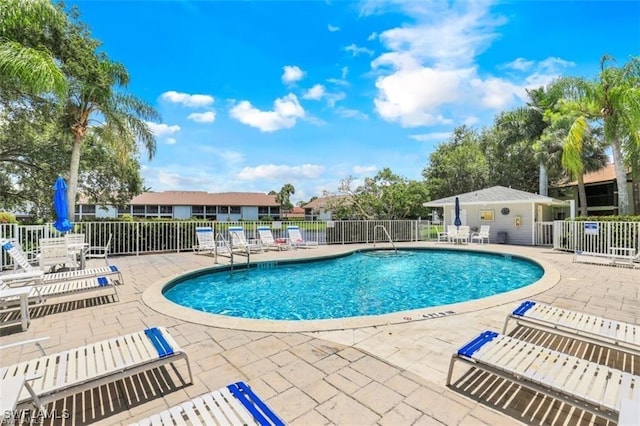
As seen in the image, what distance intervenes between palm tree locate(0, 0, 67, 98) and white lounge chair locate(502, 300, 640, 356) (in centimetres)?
1120

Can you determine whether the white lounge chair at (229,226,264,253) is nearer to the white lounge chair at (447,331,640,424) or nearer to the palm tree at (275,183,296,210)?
the white lounge chair at (447,331,640,424)

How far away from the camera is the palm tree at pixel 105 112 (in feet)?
38.9

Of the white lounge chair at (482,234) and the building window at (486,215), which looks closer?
the white lounge chair at (482,234)

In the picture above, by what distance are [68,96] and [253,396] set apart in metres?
14.1

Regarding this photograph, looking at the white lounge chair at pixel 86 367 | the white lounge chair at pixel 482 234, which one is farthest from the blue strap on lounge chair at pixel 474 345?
the white lounge chair at pixel 482 234

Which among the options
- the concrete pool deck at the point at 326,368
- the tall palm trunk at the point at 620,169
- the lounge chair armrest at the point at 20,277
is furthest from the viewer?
the tall palm trunk at the point at 620,169

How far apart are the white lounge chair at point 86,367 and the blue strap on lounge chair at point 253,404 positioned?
81 cm

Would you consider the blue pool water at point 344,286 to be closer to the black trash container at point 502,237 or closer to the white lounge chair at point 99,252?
the white lounge chair at point 99,252

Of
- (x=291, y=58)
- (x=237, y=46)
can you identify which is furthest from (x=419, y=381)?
(x=291, y=58)

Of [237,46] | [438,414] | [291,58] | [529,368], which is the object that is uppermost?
[291,58]

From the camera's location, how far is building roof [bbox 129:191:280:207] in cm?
4634

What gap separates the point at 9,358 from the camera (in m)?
3.32

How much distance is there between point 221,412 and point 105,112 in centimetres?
1424

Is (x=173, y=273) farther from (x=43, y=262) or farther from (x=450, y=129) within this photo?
(x=450, y=129)
